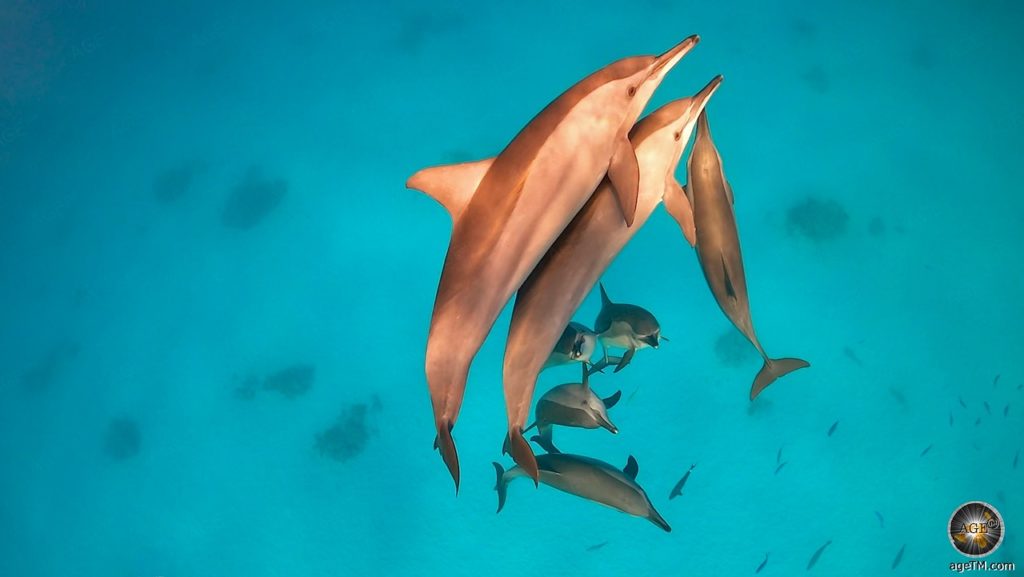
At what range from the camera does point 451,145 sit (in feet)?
30.2

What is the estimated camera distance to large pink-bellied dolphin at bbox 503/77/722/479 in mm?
2713

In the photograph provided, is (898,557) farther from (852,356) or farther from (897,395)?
(852,356)

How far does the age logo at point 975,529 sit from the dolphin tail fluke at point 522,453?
5.99 m

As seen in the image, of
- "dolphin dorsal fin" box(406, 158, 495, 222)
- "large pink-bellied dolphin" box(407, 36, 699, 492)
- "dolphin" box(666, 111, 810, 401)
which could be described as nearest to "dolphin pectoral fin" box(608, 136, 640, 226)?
"large pink-bellied dolphin" box(407, 36, 699, 492)

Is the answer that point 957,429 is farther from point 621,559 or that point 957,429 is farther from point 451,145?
point 451,145

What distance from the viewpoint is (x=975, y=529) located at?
6266mm

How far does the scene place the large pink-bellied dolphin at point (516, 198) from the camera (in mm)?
2342

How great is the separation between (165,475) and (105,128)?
7.66m

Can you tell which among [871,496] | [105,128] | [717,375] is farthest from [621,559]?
[105,128]

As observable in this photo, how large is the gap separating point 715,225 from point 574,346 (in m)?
1.14

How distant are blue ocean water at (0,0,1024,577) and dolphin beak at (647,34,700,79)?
4696mm

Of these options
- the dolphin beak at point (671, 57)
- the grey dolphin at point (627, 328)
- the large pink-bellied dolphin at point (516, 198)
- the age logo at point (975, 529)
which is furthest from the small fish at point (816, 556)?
the dolphin beak at point (671, 57)

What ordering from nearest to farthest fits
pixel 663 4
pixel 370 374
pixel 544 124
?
pixel 544 124 < pixel 370 374 < pixel 663 4

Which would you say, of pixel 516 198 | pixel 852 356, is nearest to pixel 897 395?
pixel 852 356
